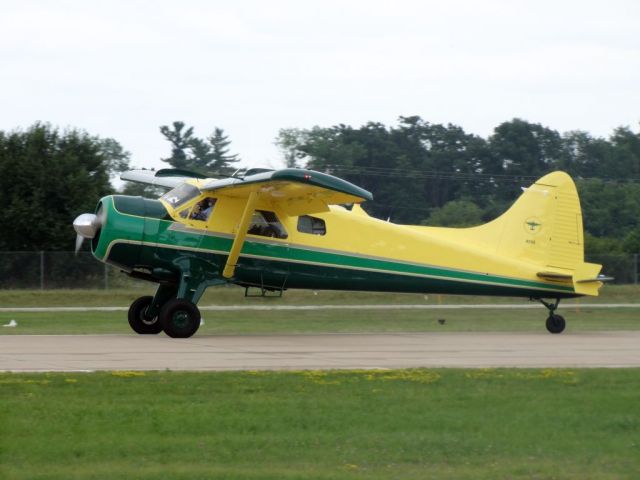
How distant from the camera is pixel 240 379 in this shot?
524 inches

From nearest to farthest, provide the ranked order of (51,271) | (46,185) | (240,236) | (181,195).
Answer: (240,236)
(181,195)
(51,271)
(46,185)

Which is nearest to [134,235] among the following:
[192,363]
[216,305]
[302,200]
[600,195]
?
[302,200]

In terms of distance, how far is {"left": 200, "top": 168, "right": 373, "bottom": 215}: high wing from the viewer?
18.1 metres

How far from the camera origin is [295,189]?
773 inches

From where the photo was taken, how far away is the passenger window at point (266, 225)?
2072 cm

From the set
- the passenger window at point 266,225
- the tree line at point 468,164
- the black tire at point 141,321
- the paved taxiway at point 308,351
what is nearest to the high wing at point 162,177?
the passenger window at point 266,225

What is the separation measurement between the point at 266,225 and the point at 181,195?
167 cm

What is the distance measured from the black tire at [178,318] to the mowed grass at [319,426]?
5.70 meters

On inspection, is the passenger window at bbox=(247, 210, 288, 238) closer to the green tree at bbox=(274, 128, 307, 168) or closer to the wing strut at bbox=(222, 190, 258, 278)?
the wing strut at bbox=(222, 190, 258, 278)

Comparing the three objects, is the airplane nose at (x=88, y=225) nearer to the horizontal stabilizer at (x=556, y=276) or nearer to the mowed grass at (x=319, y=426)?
the mowed grass at (x=319, y=426)

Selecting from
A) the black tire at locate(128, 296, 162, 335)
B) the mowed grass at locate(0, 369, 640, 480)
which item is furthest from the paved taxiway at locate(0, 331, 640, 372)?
the mowed grass at locate(0, 369, 640, 480)

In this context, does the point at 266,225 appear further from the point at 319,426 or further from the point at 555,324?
the point at 319,426

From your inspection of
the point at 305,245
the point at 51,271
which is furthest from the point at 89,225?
the point at 51,271

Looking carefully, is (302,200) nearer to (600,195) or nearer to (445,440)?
(445,440)
